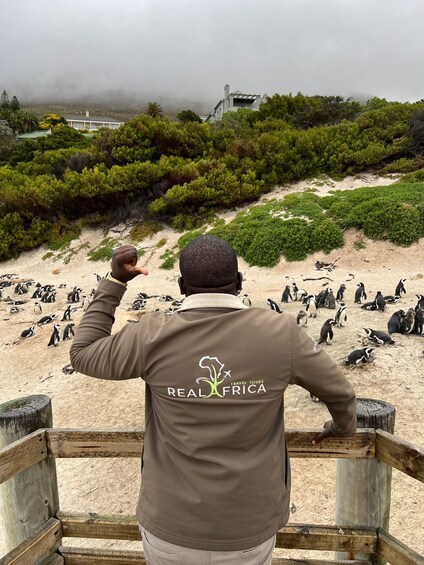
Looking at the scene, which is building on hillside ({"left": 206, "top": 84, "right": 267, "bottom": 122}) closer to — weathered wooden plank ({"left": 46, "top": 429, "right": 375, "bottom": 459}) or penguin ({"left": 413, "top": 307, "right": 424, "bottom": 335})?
penguin ({"left": 413, "top": 307, "right": 424, "bottom": 335})

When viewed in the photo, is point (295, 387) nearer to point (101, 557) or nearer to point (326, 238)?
point (101, 557)

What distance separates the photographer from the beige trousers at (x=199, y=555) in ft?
5.59

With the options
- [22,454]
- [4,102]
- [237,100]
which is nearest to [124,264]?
[22,454]

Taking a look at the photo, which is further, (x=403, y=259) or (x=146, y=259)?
(x=146, y=259)

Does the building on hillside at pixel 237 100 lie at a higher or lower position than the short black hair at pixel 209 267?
higher

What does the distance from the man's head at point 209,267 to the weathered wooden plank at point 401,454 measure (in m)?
1.36

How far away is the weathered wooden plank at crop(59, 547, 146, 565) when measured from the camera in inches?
108

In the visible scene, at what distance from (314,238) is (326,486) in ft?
47.0

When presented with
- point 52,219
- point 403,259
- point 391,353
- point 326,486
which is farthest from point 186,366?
point 52,219

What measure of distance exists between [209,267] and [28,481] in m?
2.05

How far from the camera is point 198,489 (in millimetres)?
1680

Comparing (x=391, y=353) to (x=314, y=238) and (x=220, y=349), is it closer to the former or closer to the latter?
(x=220, y=349)

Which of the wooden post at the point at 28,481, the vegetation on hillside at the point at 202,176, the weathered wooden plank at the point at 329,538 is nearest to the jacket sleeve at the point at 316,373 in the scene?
the weathered wooden plank at the point at 329,538

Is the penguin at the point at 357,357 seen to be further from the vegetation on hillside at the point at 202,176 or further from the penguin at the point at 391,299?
the vegetation on hillside at the point at 202,176
